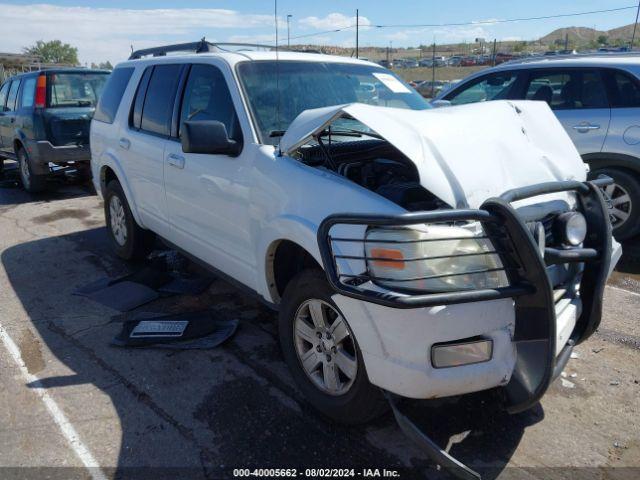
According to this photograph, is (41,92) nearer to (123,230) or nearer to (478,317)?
A: (123,230)

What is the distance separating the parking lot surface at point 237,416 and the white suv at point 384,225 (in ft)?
0.91

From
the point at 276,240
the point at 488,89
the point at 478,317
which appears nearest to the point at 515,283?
the point at 478,317

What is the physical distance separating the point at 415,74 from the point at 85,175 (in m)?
25.1

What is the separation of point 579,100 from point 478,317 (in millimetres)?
4639

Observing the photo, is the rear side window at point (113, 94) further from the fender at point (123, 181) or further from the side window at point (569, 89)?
the side window at point (569, 89)

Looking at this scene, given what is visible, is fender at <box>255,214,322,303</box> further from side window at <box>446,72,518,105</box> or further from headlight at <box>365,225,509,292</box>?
side window at <box>446,72,518,105</box>

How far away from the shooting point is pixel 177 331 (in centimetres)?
399

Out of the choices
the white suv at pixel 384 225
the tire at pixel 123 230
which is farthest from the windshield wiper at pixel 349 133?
the tire at pixel 123 230

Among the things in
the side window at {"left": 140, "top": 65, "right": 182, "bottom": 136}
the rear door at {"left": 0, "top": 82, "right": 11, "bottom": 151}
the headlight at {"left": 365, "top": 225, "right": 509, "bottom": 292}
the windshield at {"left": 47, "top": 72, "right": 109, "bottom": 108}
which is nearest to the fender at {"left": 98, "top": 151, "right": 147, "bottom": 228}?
the side window at {"left": 140, "top": 65, "right": 182, "bottom": 136}

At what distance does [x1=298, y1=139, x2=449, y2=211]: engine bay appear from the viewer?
2787 mm

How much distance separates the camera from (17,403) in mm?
3266

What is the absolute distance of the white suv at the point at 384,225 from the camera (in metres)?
2.30

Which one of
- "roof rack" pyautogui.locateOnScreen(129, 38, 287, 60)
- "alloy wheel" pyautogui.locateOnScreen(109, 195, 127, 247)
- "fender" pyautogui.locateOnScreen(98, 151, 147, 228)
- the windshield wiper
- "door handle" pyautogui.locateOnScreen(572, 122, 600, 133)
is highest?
"roof rack" pyautogui.locateOnScreen(129, 38, 287, 60)

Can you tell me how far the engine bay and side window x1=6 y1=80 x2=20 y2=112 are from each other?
28.5 feet
